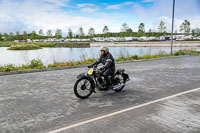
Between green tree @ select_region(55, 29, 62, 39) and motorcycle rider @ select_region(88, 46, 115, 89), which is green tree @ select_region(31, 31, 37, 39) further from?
motorcycle rider @ select_region(88, 46, 115, 89)

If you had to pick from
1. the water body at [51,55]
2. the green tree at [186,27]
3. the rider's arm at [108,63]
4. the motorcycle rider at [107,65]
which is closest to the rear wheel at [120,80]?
the motorcycle rider at [107,65]

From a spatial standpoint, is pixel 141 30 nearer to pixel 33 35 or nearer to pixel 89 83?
pixel 33 35

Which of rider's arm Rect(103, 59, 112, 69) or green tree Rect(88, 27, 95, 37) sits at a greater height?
green tree Rect(88, 27, 95, 37)

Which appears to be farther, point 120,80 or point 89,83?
point 120,80

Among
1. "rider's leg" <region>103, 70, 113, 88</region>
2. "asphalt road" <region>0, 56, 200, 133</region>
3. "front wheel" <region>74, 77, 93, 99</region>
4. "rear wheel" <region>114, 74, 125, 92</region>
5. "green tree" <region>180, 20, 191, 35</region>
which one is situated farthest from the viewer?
"green tree" <region>180, 20, 191, 35</region>

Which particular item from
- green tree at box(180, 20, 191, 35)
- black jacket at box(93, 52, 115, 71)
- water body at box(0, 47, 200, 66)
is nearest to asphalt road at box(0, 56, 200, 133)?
black jacket at box(93, 52, 115, 71)

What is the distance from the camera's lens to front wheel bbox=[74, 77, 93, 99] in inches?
237

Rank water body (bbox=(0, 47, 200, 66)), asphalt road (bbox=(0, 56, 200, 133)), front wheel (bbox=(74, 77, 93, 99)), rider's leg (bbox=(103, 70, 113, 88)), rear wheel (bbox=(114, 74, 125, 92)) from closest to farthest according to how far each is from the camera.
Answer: asphalt road (bbox=(0, 56, 200, 133)) → front wheel (bbox=(74, 77, 93, 99)) → rider's leg (bbox=(103, 70, 113, 88)) → rear wheel (bbox=(114, 74, 125, 92)) → water body (bbox=(0, 47, 200, 66))

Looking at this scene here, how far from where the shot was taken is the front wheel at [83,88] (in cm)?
603

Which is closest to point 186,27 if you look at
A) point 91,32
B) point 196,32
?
point 196,32

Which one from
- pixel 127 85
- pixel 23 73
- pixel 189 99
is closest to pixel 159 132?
pixel 189 99

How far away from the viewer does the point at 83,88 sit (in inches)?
242

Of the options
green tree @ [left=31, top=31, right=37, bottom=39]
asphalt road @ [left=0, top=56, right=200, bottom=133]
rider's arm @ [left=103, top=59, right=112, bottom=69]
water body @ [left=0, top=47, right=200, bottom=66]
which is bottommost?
asphalt road @ [left=0, top=56, right=200, bottom=133]

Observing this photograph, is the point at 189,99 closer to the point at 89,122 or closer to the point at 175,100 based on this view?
the point at 175,100
